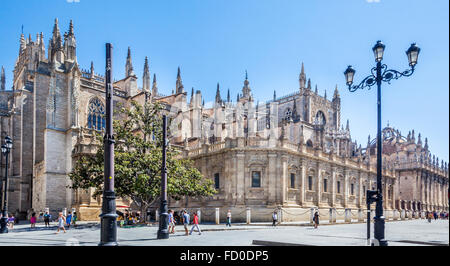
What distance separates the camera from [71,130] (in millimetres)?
37062

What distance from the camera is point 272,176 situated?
31.9m

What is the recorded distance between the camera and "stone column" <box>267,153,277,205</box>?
31.6 m

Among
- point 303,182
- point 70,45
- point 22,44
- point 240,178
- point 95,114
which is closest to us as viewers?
point 240,178

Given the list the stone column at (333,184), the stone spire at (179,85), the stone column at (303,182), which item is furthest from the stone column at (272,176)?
the stone spire at (179,85)

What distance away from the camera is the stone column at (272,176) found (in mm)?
31609

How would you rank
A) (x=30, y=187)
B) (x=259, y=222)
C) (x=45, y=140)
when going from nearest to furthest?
(x=259, y=222)
(x=45, y=140)
(x=30, y=187)

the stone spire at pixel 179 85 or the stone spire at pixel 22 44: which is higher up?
the stone spire at pixel 22 44

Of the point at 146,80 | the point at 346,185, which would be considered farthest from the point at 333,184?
the point at 146,80

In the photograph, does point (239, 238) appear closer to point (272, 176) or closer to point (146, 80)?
point (272, 176)

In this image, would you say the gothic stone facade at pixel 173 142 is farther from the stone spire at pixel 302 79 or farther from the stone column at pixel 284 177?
the stone spire at pixel 302 79

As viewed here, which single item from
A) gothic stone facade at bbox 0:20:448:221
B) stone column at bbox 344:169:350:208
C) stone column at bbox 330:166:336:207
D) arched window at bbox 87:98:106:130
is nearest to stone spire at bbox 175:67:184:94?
gothic stone facade at bbox 0:20:448:221

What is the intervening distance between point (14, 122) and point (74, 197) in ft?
39.4
